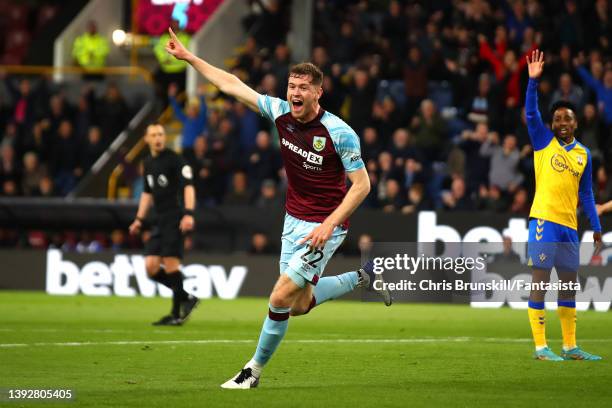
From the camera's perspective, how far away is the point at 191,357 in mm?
10859

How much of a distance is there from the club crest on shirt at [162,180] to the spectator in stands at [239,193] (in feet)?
20.9

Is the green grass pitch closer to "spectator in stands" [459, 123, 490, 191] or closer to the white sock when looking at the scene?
the white sock

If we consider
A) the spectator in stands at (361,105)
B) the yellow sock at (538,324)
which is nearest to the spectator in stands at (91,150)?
the spectator in stands at (361,105)

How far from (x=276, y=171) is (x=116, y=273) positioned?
11.2 feet

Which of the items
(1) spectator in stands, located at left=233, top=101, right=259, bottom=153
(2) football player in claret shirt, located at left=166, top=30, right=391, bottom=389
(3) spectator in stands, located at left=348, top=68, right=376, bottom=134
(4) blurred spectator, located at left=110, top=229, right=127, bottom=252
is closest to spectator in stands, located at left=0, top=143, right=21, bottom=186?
(4) blurred spectator, located at left=110, top=229, right=127, bottom=252

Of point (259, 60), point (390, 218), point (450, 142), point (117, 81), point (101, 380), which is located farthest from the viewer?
point (117, 81)

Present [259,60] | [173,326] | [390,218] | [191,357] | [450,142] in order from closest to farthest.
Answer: [191,357], [173,326], [390,218], [450,142], [259,60]

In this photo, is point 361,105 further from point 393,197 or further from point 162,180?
point 162,180

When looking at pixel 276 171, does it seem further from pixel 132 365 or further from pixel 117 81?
pixel 132 365

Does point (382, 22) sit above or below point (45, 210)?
above

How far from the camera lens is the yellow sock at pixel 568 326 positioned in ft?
35.8

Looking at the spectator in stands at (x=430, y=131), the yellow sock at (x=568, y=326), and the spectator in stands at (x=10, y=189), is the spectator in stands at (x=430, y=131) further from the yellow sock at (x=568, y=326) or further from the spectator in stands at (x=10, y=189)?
the yellow sock at (x=568, y=326)

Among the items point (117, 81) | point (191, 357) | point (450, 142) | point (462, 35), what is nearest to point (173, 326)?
point (191, 357)

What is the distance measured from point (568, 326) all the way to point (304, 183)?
315 cm
